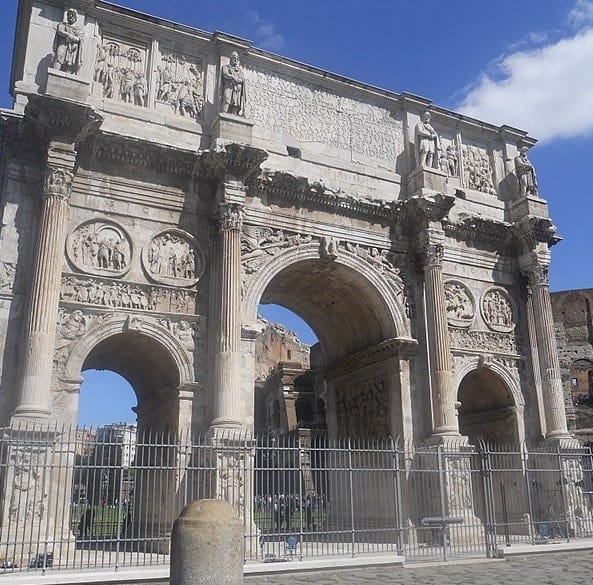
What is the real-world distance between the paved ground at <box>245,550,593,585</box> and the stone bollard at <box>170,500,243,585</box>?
12.2 ft

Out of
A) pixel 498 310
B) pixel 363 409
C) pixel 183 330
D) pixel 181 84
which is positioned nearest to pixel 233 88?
pixel 181 84

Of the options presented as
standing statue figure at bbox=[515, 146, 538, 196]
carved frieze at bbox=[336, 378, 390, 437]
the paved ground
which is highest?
standing statue figure at bbox=[515, 146, 538, 196]

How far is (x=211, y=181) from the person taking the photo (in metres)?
13.9

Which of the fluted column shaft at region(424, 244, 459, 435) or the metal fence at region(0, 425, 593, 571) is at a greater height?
the fluted column shaft at region(424, 244, 459, 435)

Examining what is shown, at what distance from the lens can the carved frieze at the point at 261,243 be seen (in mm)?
13898

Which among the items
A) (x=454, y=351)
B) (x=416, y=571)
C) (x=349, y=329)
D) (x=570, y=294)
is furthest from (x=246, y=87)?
(x=570, y=294)

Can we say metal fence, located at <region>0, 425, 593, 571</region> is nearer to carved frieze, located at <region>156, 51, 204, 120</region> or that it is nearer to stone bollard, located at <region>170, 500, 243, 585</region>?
stone bollard, located at <region>170, 500, 243, 585</region>

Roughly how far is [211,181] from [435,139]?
597 centimetres

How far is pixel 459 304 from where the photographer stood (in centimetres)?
1638

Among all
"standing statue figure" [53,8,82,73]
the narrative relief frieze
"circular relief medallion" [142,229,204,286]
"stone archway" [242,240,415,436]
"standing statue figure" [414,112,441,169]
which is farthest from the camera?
"standing statue figure" [414,112,441,169]

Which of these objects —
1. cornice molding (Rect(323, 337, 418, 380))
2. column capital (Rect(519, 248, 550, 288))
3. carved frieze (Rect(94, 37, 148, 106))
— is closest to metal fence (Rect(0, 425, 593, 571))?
cornice molding (Rect(323, 337, 418, 380))

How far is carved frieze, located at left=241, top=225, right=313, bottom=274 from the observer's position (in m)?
13.9

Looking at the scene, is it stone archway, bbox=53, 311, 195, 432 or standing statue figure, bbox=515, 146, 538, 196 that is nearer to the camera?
stone archway, bbox=53, 311, 195, 432

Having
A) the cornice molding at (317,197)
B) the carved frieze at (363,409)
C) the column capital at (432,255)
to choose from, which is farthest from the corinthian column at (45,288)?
the column capital at (432,255)
